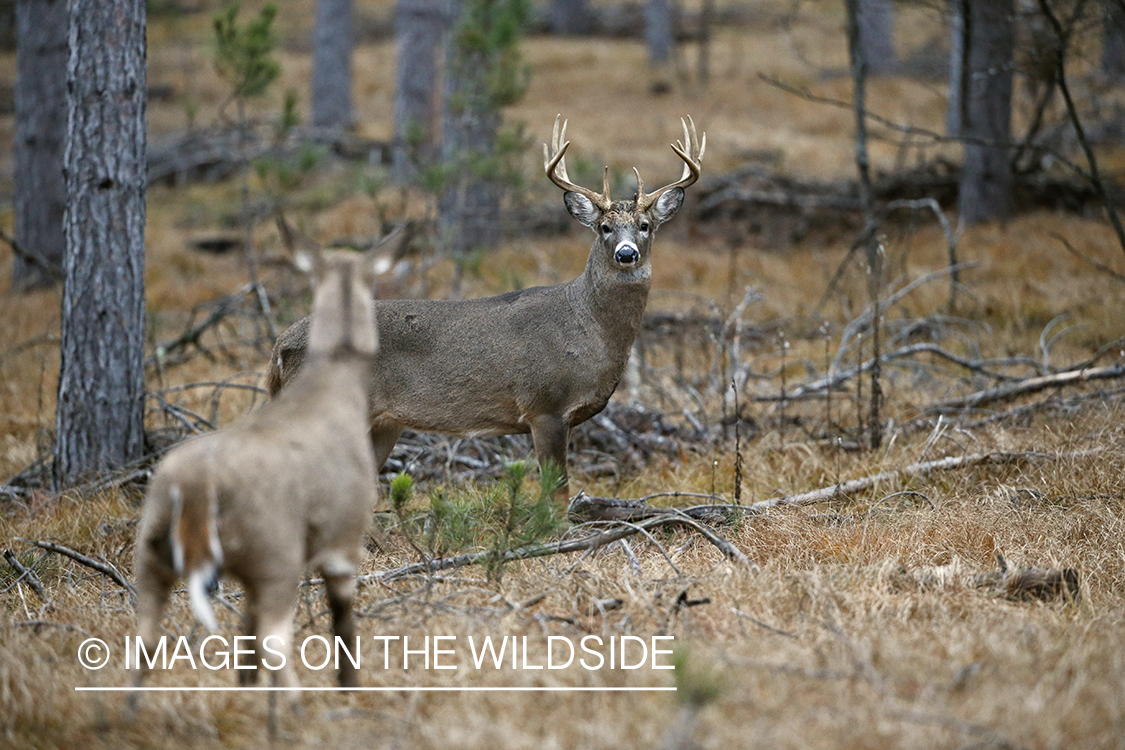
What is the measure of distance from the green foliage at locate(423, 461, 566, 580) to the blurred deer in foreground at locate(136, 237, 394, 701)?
0.83 m

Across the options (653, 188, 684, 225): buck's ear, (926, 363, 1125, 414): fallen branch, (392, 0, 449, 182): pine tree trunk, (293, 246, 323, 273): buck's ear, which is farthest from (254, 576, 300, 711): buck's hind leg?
(392, 0, 449, 182): pine tree trunk

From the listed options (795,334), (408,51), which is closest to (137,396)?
(795,334)

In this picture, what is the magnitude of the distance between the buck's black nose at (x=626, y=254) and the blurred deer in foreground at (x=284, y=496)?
2044mm

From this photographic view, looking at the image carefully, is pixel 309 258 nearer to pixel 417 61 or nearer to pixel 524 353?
pixel 524 353

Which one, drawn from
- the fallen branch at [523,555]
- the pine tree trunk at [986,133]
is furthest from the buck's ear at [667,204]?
the pine tree trunk at [986,133]

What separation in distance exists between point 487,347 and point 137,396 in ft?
6.53

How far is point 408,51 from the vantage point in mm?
13930

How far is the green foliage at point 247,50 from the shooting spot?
778 cm

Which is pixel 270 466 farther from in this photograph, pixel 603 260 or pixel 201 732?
pixel 603 260

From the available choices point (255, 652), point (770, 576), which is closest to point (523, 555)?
point (770, 576)

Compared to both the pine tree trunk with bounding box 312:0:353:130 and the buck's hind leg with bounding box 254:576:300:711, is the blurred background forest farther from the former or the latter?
the buck's hind leg with bounding box 254:576:300:711

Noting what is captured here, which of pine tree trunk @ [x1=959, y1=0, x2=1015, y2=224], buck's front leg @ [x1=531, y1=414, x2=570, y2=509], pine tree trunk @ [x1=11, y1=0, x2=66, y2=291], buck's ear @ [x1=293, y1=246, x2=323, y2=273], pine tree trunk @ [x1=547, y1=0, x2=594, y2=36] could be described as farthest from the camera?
pine tree trunk @ [x1=547, y1=0, x2=594, y2=36]

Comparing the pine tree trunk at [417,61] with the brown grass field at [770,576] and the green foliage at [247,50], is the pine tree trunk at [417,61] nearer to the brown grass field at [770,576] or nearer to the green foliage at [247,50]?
the brown grass field at [770,576]

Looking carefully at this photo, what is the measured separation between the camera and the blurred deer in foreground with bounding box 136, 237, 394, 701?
245 cm
